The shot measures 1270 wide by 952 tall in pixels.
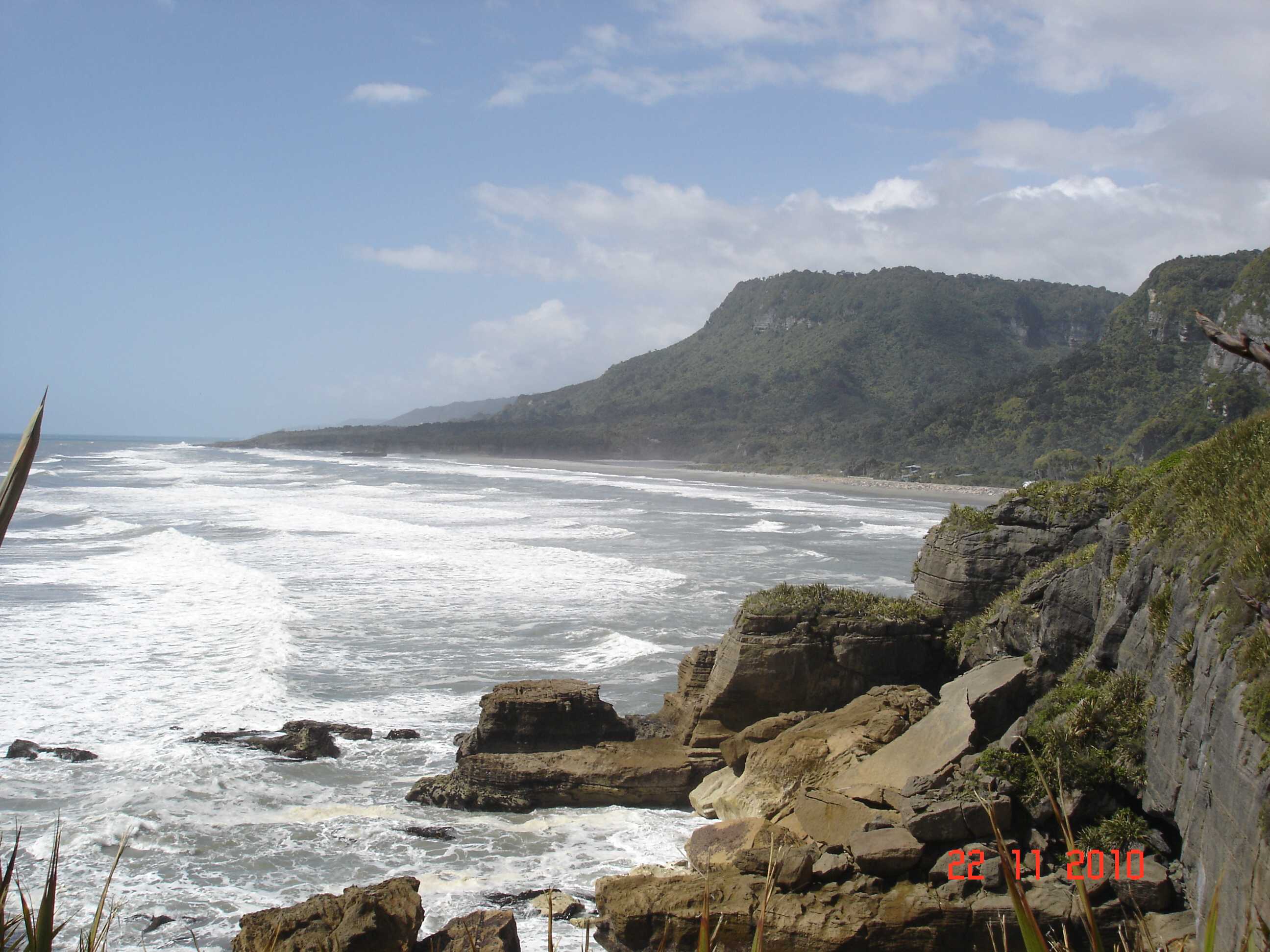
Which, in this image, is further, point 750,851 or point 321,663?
point 321,663

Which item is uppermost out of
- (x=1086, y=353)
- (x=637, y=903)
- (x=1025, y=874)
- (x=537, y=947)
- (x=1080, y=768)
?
(x=1086, y=353)

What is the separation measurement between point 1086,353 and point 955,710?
104 meters

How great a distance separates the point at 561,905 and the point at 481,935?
168cm

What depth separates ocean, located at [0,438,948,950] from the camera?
31.2 ft

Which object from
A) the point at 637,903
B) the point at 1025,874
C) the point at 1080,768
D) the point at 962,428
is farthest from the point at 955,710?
the point at 962,428

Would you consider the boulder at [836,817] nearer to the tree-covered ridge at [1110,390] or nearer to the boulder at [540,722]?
the boulder at [540,722]

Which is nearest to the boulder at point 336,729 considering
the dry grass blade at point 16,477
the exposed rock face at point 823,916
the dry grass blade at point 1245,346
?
the exposed rock face at point 823,916

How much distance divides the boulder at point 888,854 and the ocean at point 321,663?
2497mm

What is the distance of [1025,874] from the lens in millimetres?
6918


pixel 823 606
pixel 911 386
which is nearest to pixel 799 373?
pixel 911 386

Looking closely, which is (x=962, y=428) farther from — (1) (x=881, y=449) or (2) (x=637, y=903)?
(2) (x=637, y=903)
